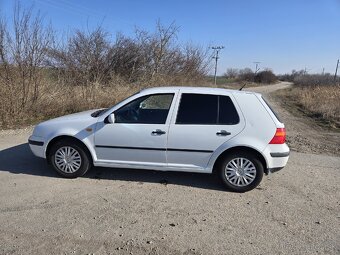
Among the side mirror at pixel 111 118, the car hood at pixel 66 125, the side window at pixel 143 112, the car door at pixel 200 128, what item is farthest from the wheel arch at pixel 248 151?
the car hood at pixel 66 125

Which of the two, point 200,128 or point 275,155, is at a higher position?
point 200,128

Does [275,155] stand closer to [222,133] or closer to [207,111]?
[222,133]

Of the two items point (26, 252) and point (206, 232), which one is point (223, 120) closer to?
point (206, 232)

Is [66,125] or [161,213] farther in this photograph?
[66,125]

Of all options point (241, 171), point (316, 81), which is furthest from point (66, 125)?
point (316, 81)

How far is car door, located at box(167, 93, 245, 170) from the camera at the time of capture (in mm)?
4840

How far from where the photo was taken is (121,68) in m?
19.0

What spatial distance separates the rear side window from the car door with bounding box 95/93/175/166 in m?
0.24

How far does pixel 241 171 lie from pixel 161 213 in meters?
1.48

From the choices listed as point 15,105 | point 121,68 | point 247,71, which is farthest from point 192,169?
point 247,71

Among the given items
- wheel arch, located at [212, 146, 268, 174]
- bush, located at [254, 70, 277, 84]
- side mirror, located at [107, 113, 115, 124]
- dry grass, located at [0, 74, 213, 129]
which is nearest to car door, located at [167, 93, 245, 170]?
wheel arch, located at [212, 146, 268, 174]

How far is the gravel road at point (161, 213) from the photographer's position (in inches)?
136

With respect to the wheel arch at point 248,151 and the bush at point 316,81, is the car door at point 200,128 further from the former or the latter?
the bush at point 316,81

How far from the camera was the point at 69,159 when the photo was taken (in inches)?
206
